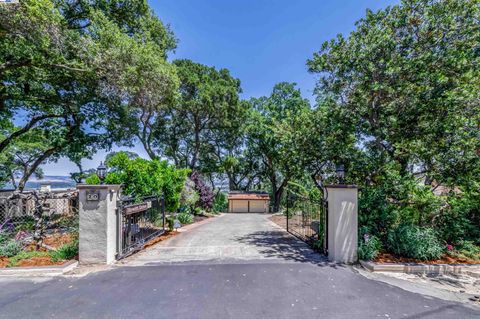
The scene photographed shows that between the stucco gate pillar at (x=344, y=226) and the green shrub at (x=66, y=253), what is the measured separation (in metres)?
6.37

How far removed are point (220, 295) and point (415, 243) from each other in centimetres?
491

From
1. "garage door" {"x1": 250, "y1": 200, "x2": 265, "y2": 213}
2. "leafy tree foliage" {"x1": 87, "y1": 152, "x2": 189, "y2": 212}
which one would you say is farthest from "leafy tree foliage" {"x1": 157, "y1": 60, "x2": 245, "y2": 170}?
"leafy tree foliage" {"x1": 87, "y1": 152, "x2": 189, "y2": 212}

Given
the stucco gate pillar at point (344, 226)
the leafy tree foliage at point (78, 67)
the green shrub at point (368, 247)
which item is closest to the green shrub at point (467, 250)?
the green shrub at point (368, 247)

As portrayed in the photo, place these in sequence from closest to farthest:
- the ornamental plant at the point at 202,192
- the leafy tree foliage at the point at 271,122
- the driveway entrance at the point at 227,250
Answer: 1. the driveway entrance at the point at 227,250
2. the ornamental plant at the point at 202,192
3. the leafy tree foliage at the point at 271,122

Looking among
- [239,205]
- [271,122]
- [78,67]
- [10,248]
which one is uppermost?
[271,122]

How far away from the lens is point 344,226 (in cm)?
535

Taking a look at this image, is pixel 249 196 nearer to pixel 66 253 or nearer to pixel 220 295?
pixel 66 253

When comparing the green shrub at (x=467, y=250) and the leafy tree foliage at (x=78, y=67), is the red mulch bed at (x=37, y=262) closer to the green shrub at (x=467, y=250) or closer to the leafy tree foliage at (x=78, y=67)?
the leafy tree foliage at (x=78, y=67)

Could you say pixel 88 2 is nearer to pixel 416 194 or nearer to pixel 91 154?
pixel 91 154

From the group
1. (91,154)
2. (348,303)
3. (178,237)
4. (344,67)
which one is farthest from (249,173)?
(348,303)

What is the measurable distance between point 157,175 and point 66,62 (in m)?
5.25

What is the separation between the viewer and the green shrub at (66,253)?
5.18m

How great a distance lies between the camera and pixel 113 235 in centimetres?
531

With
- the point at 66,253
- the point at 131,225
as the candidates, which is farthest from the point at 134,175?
the point at 66,253
